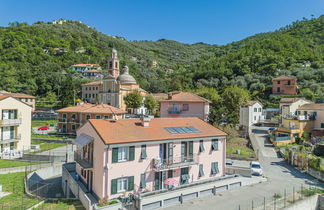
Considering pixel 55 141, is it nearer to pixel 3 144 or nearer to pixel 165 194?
pixel 3 144

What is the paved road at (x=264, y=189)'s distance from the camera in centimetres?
1725

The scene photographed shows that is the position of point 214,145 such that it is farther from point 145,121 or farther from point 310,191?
point 310,191

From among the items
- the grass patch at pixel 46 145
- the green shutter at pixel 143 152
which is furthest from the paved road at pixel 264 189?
the grass patch at pixel 46 145

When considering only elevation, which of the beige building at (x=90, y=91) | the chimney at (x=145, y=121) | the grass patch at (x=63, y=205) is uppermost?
the beige building at (x=90, y=91)

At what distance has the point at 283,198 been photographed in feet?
60.6

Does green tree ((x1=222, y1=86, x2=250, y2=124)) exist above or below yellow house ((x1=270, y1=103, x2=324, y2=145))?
above

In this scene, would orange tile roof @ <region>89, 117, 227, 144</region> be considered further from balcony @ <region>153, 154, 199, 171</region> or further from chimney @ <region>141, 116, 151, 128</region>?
balcony @ <region>153, 154, 199, 171</region>

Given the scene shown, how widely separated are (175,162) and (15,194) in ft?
46.8

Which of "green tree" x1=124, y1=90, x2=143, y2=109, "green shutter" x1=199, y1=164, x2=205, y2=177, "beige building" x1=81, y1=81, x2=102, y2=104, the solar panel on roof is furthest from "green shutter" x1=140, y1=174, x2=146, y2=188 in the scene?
"beige building" x1=81, y1=81, x2=102, y2=104

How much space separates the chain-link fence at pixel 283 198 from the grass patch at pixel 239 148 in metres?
10.9

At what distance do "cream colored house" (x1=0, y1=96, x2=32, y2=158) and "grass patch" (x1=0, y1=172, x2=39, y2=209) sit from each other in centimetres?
1101

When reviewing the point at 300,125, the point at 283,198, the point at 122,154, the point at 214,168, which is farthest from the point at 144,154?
the point at 300,125

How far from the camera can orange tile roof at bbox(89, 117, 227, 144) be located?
55.9ft

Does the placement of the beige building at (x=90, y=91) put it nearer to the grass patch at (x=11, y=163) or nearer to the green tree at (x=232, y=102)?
the green tree at (x=232, y=102)
